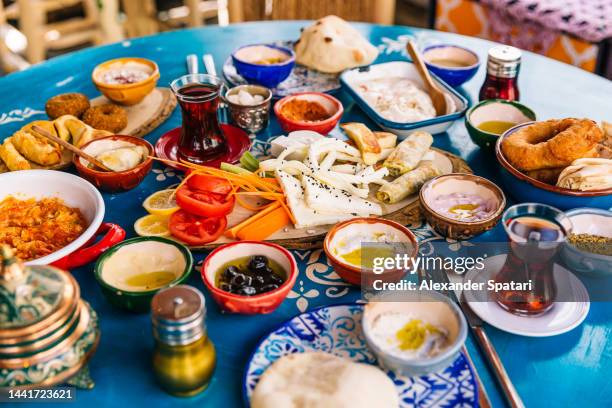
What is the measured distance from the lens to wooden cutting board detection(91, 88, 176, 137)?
8.63 feet

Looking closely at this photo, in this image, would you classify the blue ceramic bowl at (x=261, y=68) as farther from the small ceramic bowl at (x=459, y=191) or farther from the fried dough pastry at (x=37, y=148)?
the small ceramic bowl at (x=459, y=191)

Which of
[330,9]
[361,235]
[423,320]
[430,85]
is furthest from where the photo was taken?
[330,9]

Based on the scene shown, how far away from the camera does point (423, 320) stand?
1620 mm

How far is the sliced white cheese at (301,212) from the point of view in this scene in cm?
205

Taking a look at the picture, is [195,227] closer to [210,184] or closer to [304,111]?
[210,184]

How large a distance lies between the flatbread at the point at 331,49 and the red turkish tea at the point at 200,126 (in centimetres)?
76

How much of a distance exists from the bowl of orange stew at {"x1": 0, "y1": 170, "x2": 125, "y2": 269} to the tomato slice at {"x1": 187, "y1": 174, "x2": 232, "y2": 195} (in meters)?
0.30

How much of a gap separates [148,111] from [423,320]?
5.50ft

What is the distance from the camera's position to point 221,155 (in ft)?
8.02

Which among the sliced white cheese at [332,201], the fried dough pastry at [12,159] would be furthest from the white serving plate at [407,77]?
the fried dough pastry at [12,159]

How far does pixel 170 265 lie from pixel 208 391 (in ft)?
1.43

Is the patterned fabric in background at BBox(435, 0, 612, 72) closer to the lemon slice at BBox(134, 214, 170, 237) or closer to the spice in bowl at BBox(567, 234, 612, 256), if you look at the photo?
the spice in bowl at BBox(567, 234, 612, 256)

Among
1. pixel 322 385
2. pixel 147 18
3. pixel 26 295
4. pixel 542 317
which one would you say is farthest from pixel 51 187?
pixel 147 18

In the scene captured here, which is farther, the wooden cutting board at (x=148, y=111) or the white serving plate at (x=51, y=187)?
the wooden cutting board at (x=148, y=111)
